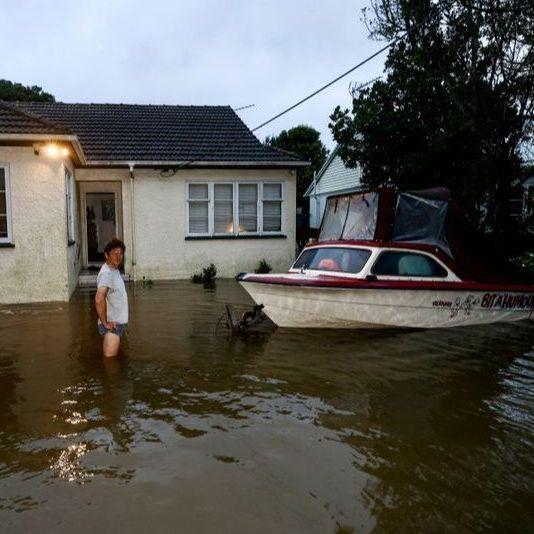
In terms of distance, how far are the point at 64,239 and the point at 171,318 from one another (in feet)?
11.1

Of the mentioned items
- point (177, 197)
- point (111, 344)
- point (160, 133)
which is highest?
point (160, 133)

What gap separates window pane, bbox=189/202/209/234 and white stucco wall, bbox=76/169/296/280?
268 mm

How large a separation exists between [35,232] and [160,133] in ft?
22.6

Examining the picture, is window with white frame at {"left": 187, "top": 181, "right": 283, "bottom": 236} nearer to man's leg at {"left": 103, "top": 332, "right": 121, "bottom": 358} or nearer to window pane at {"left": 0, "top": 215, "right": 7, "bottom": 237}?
window pane at {"left": 0, "top": 215, "right": 7, "bottom": 237}

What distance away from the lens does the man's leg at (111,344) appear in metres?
6.99

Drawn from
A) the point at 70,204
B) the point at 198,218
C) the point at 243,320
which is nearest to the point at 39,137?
the point at 70,204

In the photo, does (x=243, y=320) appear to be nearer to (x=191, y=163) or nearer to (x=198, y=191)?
(x=191, y=163)

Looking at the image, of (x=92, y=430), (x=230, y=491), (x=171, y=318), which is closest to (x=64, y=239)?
(x=171, y=318)

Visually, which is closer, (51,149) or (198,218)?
(51,149)

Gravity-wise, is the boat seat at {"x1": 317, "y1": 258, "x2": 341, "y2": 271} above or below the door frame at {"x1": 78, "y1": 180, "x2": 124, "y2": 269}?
below

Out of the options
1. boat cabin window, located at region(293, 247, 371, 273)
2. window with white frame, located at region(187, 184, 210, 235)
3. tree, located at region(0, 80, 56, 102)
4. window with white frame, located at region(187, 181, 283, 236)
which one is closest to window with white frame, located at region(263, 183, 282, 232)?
window with white frame, located at region(187, 181, 283, 236)

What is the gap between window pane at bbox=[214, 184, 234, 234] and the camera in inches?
640

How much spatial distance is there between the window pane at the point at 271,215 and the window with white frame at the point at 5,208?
7502mm

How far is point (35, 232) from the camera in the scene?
38.1 feet
